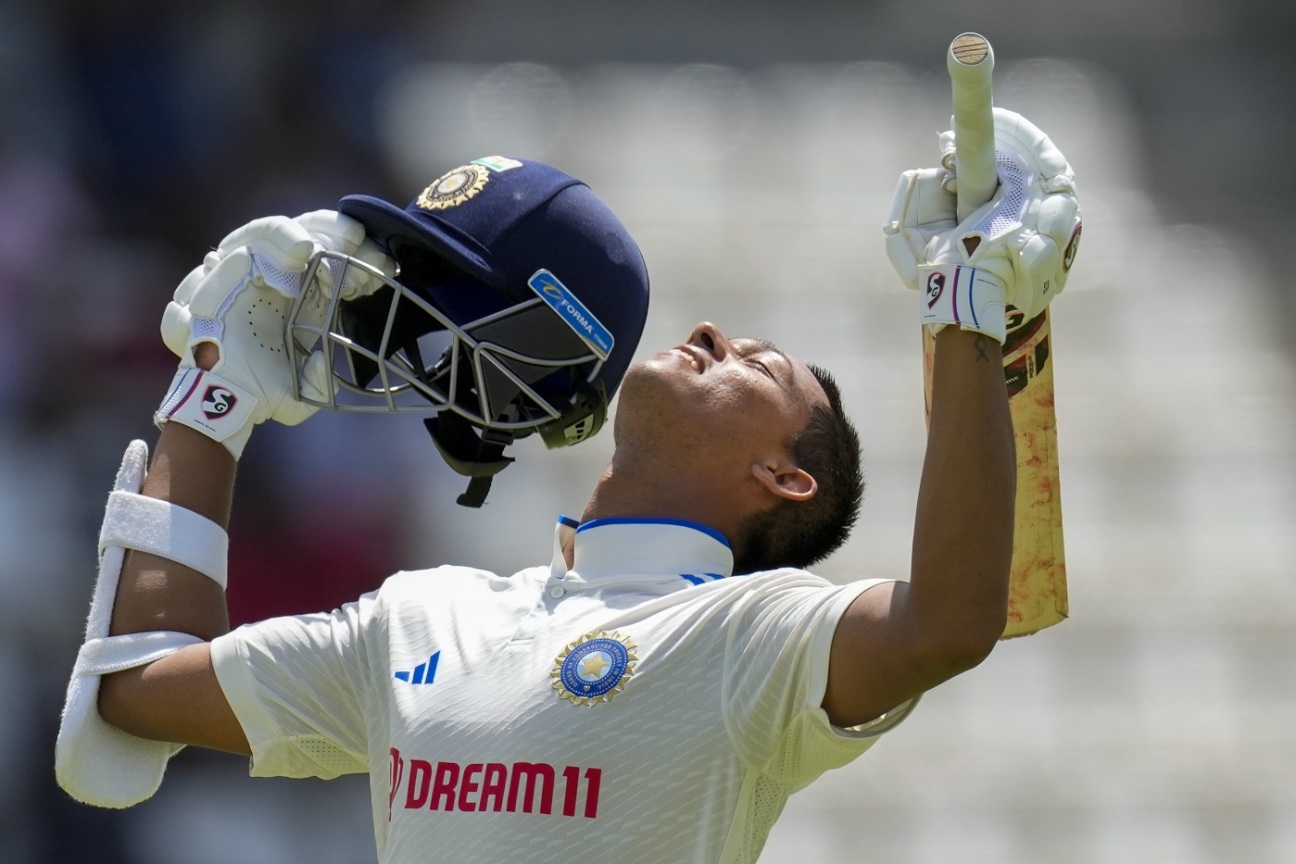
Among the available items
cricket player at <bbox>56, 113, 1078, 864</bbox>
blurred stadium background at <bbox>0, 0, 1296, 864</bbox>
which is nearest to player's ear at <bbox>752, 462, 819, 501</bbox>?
cricket player at <bbox>56, 113, 1078, 864</bbox>

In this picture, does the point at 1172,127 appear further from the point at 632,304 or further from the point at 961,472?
the point at 961,472

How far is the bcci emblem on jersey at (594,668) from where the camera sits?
2.00 metres

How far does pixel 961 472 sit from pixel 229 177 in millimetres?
4650

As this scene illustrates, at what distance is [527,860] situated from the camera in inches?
76.7

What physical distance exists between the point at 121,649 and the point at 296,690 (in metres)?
0.24

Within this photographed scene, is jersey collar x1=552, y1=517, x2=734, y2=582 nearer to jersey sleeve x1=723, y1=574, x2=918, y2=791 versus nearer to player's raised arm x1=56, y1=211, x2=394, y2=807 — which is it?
jersey sleeve x1=723, y1=574, x2=918, y2=791

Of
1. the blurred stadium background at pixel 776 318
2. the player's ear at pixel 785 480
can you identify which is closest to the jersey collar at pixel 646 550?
the player's ear at pixel 785 480

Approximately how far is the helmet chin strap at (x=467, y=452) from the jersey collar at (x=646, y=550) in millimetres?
266

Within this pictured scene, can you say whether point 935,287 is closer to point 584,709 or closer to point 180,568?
point 584,709

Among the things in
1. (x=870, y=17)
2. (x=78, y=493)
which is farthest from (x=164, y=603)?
(x=870, y=17)

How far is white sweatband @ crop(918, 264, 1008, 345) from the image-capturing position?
1.82 meters

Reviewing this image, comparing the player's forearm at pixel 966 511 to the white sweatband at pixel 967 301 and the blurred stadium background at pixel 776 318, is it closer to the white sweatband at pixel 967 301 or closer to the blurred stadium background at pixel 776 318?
the white sweatband at pixel 967 301

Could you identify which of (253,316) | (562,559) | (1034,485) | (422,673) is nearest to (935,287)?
(1034,485)

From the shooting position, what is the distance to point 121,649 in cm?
226
